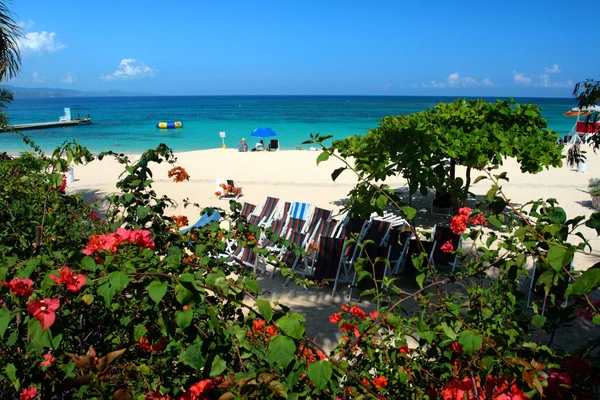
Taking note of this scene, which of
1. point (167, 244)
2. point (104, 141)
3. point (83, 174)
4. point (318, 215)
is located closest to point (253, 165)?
point (83, 174)

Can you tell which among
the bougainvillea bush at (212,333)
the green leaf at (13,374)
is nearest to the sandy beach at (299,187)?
the bougainvillea bush at (212,333)

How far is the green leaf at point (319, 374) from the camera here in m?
1.08

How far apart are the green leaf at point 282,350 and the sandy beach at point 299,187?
3.79 metres

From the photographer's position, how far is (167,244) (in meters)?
2.19

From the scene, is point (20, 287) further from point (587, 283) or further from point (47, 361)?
point (587, 283)

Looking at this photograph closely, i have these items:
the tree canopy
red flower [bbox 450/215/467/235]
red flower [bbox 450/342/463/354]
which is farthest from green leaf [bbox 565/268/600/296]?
the tree canopy

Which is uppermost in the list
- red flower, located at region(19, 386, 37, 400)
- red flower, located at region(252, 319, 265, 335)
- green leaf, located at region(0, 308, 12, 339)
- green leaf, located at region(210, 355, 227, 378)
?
green leaf, located at region(0, 308, 12, 339)

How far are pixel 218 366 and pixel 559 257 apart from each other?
93 cm

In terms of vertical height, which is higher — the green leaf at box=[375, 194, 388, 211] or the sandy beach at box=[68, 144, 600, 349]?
the green leaf at box=[375, 194, 388, 211]

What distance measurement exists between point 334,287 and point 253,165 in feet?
37.6

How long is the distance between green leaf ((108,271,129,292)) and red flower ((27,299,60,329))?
0.13 m

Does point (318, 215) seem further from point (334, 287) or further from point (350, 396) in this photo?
point (350, 396)

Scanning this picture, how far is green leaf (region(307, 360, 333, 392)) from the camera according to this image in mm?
1084

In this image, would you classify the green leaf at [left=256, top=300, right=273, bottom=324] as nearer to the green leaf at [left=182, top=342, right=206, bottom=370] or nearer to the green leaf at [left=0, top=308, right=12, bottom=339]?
the green leaf at [left=182, top=342, right=206, bottom=370]
